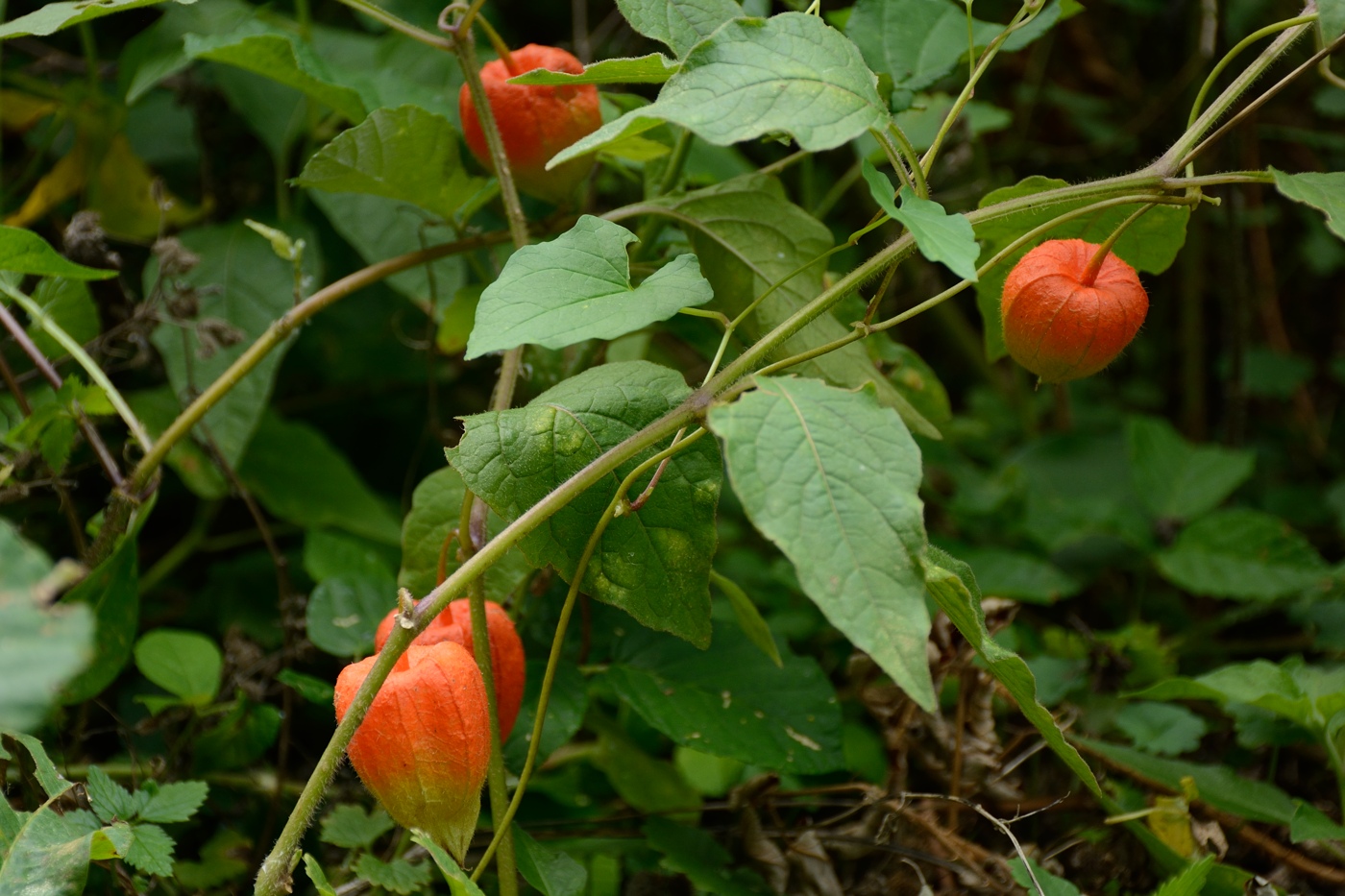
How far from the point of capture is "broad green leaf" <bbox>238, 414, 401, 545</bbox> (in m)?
1.23

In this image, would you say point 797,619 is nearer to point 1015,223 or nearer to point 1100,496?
point 1015,223

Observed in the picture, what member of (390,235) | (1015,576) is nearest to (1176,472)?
(1015,576)

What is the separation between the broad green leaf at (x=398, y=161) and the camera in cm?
83

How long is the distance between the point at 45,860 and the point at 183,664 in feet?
1.09

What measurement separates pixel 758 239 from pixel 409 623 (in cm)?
42

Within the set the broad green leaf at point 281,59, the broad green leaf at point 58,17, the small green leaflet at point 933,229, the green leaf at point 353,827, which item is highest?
the broad green leaf at point 58,17

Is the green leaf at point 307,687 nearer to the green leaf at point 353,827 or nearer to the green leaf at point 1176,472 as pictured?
the green leaf at point 353,827

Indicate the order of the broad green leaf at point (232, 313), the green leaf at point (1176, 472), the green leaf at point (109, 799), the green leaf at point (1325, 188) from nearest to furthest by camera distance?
the green leaf at point (1325, 188), the green leaf at point (109, 799), the broad green leaf at point (232, 313), the green leaf at point (1176, 472)

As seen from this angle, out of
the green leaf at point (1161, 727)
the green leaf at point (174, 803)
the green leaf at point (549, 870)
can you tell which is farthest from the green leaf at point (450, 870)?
the green leaf at point (1161, 727)

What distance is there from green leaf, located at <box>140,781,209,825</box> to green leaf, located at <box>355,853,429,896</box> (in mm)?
124

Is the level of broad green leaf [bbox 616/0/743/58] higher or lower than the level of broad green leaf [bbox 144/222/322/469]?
higher

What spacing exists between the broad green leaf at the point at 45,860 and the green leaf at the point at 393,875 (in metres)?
0.19

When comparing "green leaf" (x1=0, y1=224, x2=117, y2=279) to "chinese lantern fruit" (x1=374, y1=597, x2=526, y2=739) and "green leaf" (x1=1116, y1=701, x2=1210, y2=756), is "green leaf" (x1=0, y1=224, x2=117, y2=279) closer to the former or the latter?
"chinese lantern fruit" (x1=374, y1=597, x2=526, y2=739)

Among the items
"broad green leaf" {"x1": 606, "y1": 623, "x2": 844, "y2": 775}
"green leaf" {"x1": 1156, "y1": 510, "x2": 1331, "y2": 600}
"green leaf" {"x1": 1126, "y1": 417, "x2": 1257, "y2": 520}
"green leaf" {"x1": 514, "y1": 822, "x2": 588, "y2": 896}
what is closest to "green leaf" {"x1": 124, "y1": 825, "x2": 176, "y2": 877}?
"green leaf" {"x1": 514, "y1": 822, "x2": 588, "y2": 896}
